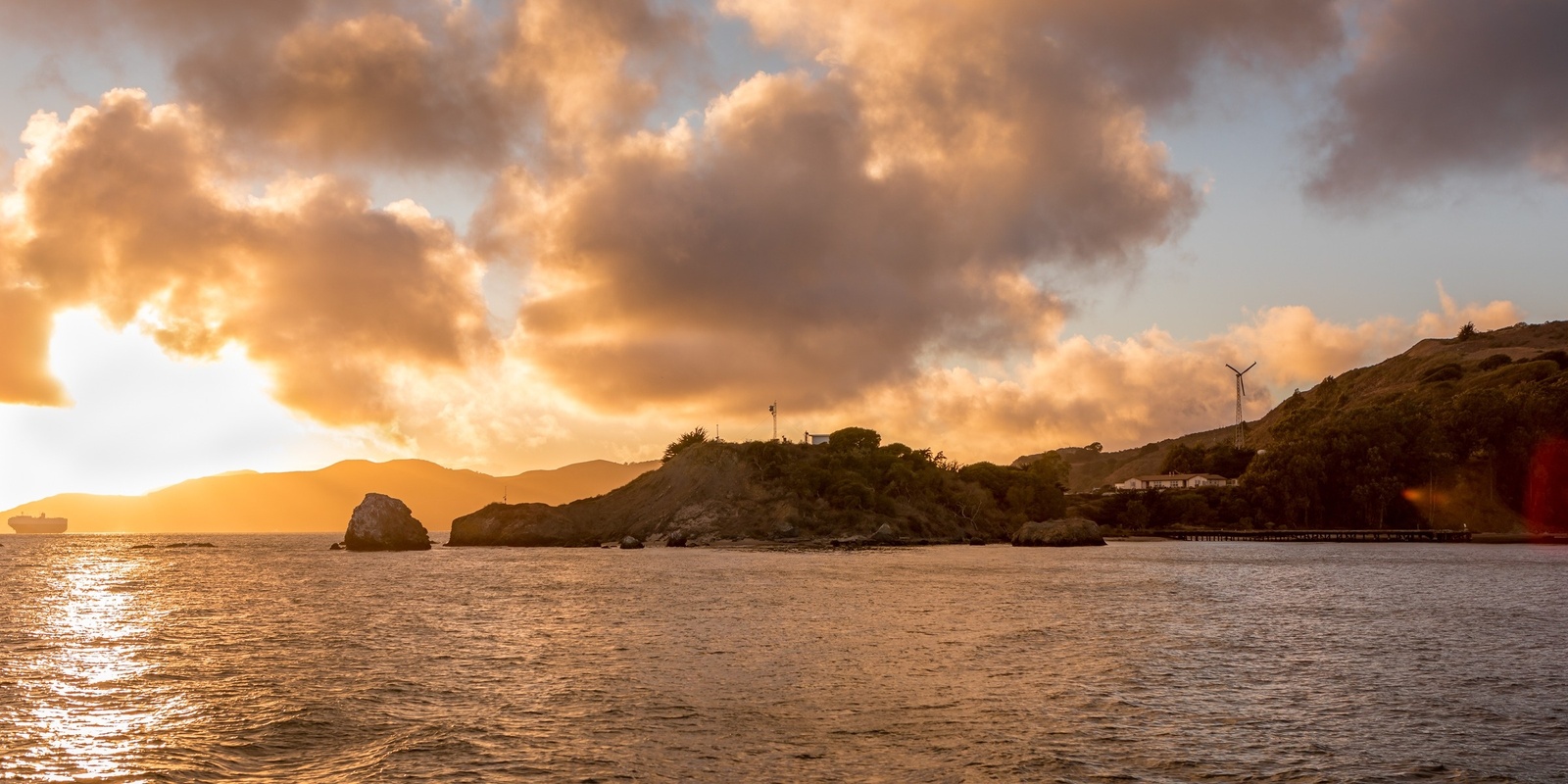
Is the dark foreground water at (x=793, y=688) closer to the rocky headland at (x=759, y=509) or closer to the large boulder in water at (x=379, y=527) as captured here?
the large boulder in water at (x=379, y=527)

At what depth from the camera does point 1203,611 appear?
46.9 m

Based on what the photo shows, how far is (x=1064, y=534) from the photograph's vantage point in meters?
144

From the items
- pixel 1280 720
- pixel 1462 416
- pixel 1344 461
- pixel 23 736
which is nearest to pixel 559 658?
pixel 23 736

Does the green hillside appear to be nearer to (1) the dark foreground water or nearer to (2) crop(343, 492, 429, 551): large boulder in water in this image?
(1) the dark foreground water

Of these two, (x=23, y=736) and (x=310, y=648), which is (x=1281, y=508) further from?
(x=23, y=736)

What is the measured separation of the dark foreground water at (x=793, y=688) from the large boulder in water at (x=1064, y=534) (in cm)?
8874

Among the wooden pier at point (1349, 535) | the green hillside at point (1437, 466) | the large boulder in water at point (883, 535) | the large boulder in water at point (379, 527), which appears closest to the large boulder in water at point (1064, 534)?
the large boulder in water at point (883, 535)

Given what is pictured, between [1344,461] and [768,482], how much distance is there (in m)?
104

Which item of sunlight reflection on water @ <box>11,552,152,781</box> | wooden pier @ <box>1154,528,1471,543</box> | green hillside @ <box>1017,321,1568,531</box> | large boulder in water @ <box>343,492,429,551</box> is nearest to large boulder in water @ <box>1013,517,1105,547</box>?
wooden pier @ <box>1154,528,1471,543</box>

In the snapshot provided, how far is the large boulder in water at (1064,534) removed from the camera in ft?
474

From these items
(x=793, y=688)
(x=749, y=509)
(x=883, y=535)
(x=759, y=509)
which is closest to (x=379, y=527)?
(x=749, y=509)

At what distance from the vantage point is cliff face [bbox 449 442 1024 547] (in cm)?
17388

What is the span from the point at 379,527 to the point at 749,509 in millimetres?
60508

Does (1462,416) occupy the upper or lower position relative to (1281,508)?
upper
